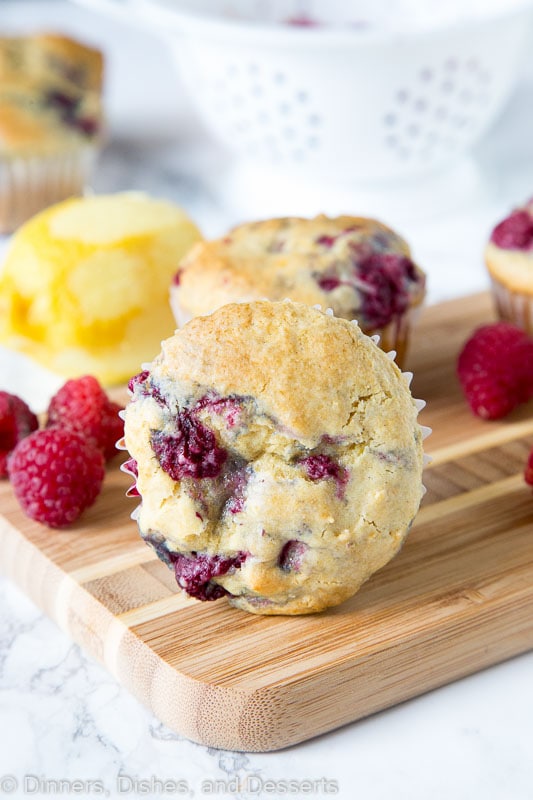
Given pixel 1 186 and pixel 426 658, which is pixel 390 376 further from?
pixel 1 186

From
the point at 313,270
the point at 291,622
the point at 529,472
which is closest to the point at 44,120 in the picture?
the point at 313,270

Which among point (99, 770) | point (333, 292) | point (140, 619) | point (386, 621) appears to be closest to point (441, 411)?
point (333, 292)

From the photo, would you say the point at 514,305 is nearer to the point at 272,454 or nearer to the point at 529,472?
the point at 529,472

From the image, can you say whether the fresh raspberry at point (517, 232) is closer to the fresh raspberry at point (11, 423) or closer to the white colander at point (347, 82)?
the white colander at point (347, 82)

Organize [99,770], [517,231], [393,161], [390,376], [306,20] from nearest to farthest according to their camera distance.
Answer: [99,770] → [390,376] → [517,231] → [393,161] → [306,20]

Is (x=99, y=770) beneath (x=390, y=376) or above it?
beneath

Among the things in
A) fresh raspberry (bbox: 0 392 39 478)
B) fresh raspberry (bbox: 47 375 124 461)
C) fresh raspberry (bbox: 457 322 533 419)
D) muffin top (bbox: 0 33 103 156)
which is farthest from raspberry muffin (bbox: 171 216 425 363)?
muffin top (bbox: 0 33 103 156)
